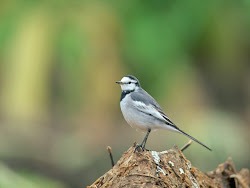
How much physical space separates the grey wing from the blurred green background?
17.4 feet

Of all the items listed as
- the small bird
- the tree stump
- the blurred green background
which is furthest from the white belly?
the blurred green background

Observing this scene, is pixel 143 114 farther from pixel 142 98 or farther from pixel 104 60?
pixel 104 60

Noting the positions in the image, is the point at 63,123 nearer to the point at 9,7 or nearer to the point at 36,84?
the point at 36,84

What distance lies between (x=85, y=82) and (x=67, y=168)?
11.9ft

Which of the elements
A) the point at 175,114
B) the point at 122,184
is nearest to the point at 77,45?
the point at 175,114

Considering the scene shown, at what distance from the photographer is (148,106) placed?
4695mm

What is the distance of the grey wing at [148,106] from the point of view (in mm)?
4570

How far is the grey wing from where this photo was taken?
4570mm

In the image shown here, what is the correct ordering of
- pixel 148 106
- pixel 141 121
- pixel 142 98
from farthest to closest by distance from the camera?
pixel 142 98
pixel 148 106
pixel 141 121

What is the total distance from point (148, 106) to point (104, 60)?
6.77 meters

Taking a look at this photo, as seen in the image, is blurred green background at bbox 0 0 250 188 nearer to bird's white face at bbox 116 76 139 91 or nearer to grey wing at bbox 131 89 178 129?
bird's white face at bbox 116 76 139 91

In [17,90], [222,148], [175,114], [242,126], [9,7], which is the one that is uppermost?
[9,7]

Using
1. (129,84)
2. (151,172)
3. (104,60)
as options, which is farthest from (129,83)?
(104,60)

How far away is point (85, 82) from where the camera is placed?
11.5 m
